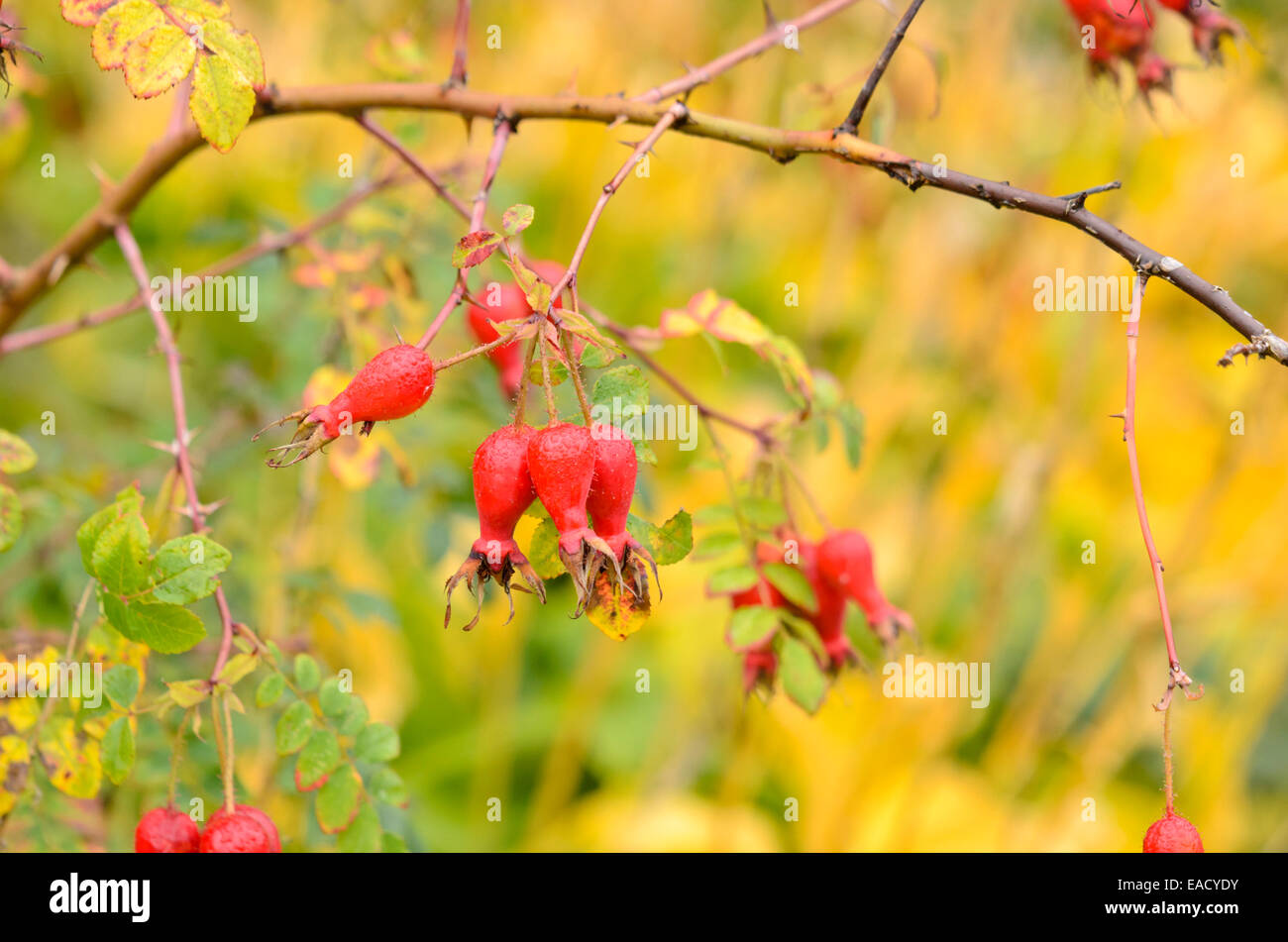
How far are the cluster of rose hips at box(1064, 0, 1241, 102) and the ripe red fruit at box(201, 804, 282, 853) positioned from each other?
93 cm

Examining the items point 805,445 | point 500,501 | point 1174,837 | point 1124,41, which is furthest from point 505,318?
point 805,445

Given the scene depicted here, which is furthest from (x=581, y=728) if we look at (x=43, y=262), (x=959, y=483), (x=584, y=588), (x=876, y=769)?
(x=584, y=588)

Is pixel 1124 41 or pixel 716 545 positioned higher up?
pixel 1124 41

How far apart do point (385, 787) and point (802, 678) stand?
330 mm

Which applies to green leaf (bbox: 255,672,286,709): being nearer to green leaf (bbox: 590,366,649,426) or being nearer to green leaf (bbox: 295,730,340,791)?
green leaf (bbox: 295,730,340,791)

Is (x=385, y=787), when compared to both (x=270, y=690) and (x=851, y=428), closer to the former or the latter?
(x=270, y=690)

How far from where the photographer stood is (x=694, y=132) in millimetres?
698

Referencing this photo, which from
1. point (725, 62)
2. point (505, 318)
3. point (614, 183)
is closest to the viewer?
point (614, 183)

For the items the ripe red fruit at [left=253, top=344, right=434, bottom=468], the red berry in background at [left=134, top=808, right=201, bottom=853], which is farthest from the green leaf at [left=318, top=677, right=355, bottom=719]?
the ripe red fruit at [left=253, top=344, right=434, bottom=468]

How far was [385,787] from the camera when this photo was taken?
0.78 meters

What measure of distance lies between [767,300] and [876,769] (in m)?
1.38

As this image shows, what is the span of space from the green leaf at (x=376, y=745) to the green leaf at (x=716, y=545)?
0.97 ft

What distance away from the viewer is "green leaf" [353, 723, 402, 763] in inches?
30.5
